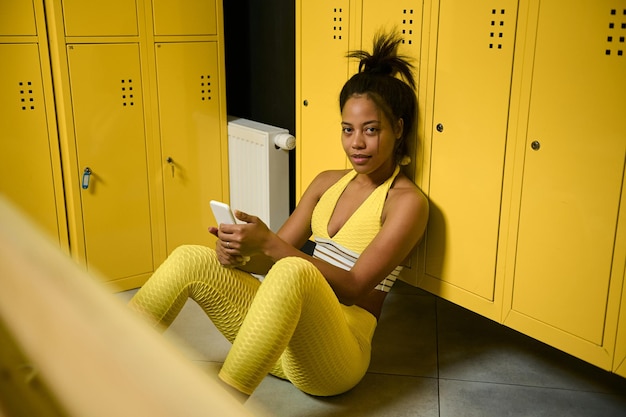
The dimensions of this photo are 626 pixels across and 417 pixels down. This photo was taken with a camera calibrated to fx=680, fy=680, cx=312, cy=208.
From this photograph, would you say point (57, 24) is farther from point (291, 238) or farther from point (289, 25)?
point (291, 238)

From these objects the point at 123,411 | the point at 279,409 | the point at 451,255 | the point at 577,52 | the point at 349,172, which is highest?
the point at 577,52

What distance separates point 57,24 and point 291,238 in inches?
51.4

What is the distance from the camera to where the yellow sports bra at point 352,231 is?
7.07 feet

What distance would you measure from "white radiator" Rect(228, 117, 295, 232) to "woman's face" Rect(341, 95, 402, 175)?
2.69 feet

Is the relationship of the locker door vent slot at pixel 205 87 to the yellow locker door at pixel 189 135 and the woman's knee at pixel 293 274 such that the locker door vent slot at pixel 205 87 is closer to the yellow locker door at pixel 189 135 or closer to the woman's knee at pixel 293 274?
the yellow locker door at pixel 189 135

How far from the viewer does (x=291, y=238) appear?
7.80 ft

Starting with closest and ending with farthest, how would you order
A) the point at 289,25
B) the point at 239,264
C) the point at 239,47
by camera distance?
the point at 239,264
the point at 289,25
the point at 239,47

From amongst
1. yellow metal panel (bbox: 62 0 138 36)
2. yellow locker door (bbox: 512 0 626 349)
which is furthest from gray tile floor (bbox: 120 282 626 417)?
yellow metal panel (bbox: 62 0 138 36)

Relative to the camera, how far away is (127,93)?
2955mm

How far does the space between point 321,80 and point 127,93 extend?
917mm

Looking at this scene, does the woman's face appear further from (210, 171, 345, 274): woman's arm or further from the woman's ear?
(210, 171, 345, 274): woman's arm

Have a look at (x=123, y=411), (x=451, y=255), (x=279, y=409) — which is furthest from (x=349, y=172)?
(x=123, y=411)

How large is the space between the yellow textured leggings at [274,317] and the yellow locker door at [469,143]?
0.34 meters

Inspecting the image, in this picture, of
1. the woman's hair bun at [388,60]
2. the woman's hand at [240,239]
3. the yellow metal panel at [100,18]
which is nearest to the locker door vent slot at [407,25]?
the woman's hair bun at [388,60]
